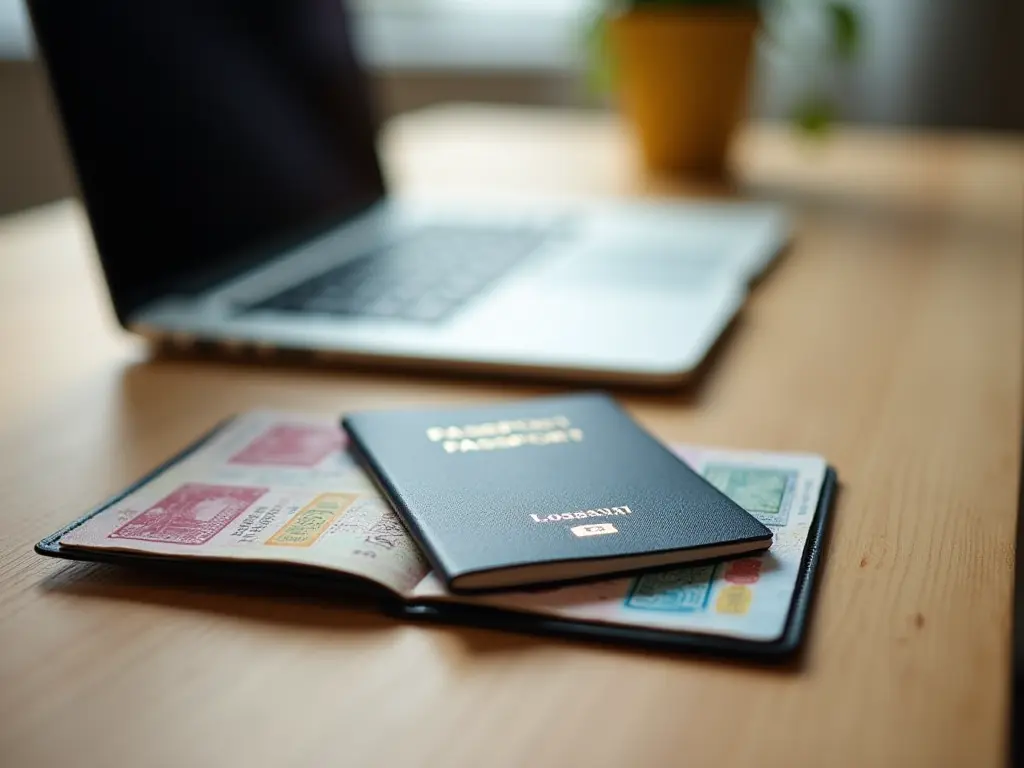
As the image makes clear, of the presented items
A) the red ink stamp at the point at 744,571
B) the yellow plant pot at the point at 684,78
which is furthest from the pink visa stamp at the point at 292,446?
the yellow plant pot at the point at 684,78

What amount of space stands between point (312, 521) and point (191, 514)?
2.4 inches

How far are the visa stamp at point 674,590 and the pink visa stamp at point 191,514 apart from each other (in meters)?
0.20

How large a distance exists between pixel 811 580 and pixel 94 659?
0.30 m

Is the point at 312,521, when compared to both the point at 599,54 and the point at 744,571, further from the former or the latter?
the point at 599,54

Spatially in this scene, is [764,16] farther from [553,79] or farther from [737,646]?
[553,79]

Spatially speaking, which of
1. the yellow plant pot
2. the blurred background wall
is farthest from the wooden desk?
the blurred background wall

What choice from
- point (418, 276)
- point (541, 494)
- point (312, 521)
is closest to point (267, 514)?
point (312, 521)

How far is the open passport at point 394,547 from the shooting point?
46 cm

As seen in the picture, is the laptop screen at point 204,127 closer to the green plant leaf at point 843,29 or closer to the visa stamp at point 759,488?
the visa stamp at point 759,488

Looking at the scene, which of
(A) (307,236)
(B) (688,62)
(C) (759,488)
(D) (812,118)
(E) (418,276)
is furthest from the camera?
(D) (812,118)

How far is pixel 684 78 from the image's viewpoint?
1.41m

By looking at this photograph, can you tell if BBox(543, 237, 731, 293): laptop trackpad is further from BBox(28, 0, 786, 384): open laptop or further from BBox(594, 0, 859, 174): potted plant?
BBox(594, 0, 859, 174): potted plant

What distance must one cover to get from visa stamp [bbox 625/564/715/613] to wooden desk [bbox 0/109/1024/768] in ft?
0.09

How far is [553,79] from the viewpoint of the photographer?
2.83 meters
